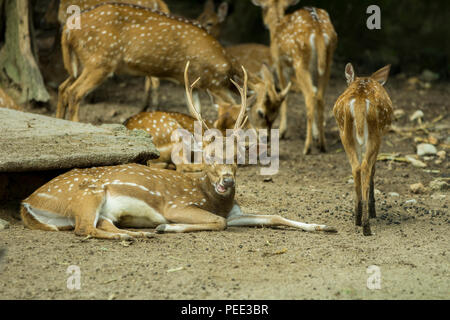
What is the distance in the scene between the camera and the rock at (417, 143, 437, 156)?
25.7 ft

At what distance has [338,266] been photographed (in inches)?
170

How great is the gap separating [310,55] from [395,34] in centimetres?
340

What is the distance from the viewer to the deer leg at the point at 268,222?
511 cm

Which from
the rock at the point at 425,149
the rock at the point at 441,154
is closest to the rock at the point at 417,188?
the rock at the point at 441,154

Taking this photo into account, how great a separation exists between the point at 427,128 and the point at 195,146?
434 cm

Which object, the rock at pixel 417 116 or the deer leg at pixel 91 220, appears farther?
the rock at pixel 417 116

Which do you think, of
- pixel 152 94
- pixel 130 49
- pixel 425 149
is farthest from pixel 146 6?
pixel 425 149

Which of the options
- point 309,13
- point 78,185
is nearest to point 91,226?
point 78,185

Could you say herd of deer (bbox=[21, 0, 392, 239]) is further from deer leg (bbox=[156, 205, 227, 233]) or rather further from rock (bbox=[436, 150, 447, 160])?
rock (bbox=[436, 150, 447, 160])

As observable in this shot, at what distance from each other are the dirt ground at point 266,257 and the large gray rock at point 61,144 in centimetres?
51

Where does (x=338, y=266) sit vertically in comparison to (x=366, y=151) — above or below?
below

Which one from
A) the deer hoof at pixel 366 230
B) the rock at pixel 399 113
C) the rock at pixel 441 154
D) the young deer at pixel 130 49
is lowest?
the rock at pixel 441 154

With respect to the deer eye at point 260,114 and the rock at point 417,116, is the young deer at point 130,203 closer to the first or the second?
the deer eye at point 260,114
